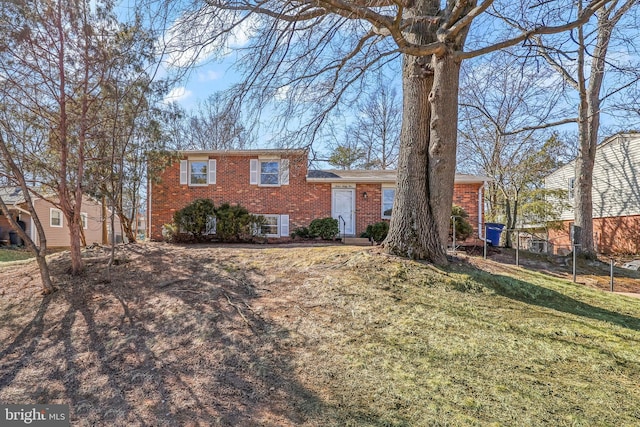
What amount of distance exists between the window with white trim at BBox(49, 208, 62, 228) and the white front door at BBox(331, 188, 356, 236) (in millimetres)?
14968

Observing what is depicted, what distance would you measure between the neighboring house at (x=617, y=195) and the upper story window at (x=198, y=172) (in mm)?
14614

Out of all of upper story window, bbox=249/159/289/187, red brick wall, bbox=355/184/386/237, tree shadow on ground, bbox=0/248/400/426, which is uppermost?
upper story window, bbox=249/159/289/187

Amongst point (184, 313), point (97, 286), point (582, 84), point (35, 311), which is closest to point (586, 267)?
point (582, 84)

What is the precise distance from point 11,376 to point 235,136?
455 cm

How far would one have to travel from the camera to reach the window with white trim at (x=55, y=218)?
17844mm

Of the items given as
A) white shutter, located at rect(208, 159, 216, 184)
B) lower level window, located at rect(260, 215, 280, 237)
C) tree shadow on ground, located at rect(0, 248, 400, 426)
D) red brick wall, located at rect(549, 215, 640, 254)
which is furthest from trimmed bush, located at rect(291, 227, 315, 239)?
red brick wall, located at rect(549, 215, 640, 254)

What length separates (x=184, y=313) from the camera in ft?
13.8

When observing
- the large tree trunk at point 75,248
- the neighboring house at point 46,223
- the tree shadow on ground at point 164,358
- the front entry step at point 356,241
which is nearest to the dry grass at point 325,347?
the tree shadow on ground at point 164,358

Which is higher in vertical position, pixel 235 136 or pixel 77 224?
→ pixel 235 136

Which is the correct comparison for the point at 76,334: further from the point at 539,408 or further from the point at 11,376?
the point at 539,408

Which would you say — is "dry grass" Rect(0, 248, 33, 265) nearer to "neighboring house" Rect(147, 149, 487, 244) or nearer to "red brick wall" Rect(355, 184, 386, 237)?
"neighboring house" Rect(147, 149, 487, 244)

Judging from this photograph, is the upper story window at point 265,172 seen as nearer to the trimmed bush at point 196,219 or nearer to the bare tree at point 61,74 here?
the trimmed bush at point 196,219

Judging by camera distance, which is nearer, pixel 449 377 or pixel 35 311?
pixel 449 377

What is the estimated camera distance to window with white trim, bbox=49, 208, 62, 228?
17.8 meters
